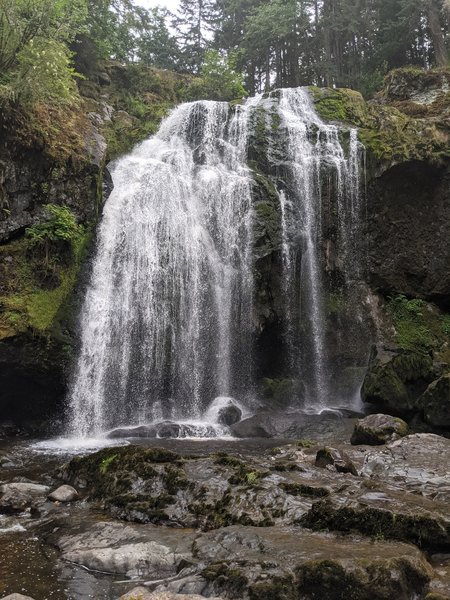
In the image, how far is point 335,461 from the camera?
23.4 feet

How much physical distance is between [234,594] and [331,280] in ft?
47.6

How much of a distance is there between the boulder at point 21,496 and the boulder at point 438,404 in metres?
8.28

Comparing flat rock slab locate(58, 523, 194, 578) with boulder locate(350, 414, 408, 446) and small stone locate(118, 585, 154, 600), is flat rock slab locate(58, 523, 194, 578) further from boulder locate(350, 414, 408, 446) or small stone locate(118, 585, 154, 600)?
boulder locate(350, 414, 408, 446)

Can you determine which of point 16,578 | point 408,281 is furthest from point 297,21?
point 16,578

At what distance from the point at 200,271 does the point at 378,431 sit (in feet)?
26.4

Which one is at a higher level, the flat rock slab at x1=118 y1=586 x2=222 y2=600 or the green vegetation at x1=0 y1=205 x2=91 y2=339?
the green vegetation at x1=0 y1=205 x2=91 y2=339

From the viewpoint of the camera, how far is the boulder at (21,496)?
6.21 metres

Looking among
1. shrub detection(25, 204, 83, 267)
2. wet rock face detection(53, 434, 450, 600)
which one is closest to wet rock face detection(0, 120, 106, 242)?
shrub detection(25, 204, 83, 267)

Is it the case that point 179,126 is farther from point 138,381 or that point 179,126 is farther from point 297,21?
point 297,21

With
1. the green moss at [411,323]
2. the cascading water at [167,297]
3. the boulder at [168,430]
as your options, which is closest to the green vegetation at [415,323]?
the green moss at [411,323]

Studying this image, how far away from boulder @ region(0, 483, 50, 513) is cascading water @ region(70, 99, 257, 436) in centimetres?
576

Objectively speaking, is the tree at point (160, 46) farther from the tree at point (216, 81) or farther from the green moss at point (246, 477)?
the green moss at point (246, 477)

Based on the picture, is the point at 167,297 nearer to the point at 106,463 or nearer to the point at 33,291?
the point at 33,291

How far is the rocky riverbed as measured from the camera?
380cm
